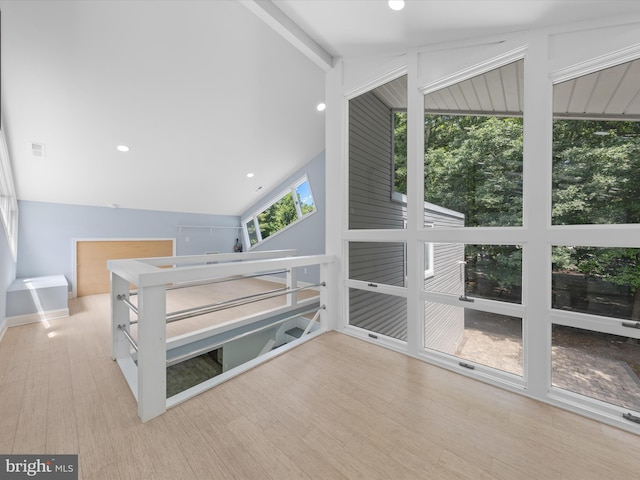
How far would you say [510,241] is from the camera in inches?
78.2

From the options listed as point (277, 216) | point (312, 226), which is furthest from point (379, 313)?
point (277, 216)

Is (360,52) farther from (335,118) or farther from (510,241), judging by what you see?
→ (510,241)

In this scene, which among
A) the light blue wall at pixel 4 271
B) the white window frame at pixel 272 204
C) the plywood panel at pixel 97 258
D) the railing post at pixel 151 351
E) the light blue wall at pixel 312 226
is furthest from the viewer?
the white window frame at pixel 272 204

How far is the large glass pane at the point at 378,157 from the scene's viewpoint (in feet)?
8.76

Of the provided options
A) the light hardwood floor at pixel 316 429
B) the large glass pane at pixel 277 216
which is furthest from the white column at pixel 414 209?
the large glass pane at pixel 277 216

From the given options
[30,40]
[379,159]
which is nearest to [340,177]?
[379,159]

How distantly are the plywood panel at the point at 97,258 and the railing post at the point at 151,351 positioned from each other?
5429mm

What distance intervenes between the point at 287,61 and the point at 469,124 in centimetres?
257

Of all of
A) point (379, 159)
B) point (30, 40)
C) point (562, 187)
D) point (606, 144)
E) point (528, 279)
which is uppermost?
point (30, 40)

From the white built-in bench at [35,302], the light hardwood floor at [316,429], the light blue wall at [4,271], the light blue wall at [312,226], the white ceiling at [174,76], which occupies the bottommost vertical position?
the light hardwood floor at [316,429]

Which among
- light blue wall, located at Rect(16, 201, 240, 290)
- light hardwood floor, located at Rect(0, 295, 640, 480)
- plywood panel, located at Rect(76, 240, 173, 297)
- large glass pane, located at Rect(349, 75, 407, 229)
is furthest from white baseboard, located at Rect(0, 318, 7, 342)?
large glass pane, located at Rect(349, 75, 407, 229)

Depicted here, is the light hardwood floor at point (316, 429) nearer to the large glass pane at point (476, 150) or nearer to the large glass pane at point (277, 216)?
the large glass pane at point (476, 150)

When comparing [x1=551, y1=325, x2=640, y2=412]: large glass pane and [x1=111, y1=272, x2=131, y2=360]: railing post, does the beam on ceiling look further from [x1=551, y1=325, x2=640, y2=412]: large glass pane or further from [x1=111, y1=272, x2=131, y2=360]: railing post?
[x1=551, y1=325, x2=640, y2=412]: large glass pane

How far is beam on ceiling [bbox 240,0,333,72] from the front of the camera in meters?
2.19
